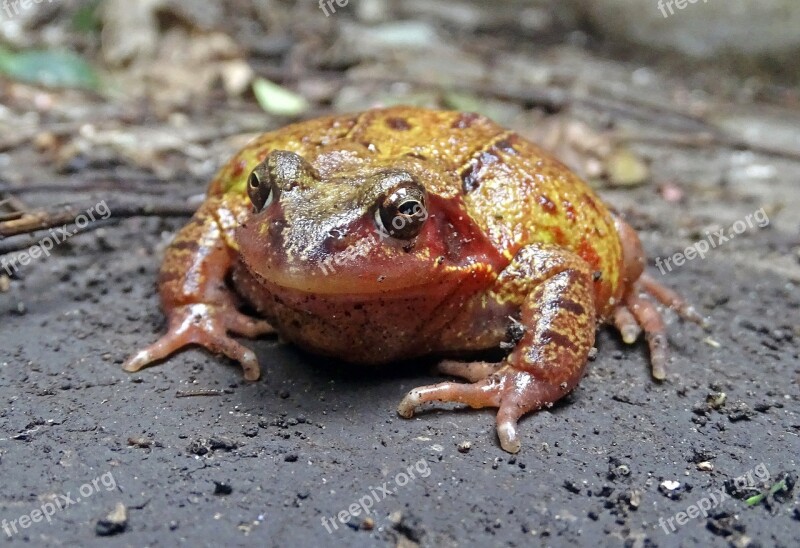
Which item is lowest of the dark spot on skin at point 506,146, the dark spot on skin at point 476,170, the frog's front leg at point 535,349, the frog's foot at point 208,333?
the frog's foot at point 208,333

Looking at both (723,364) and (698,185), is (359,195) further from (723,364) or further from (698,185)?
(698,185)

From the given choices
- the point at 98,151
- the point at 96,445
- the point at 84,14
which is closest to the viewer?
the point at 96,445

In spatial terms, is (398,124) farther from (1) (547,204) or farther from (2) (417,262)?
(2) (417,262)

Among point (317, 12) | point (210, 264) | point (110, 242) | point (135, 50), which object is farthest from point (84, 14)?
point (210, 264)

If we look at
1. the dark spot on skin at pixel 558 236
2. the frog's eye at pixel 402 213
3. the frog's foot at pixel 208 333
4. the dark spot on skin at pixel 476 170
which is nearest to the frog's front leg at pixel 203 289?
the frog's foot at pixel 208 333

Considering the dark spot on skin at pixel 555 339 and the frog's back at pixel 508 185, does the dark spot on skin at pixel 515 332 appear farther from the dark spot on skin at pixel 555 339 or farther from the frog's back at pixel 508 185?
the frog's back at pixel 508 185

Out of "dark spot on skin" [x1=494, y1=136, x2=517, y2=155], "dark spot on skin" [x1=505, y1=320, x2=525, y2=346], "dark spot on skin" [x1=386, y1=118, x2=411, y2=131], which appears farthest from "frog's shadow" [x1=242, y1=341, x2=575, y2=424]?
"dark spot on skin" [x1=386, y1=118, x2=411, y2=131]

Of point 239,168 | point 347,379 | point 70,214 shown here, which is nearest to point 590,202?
point 347,379

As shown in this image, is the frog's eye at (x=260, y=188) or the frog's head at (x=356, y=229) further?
the frog's eye at (x=260, y=188)
